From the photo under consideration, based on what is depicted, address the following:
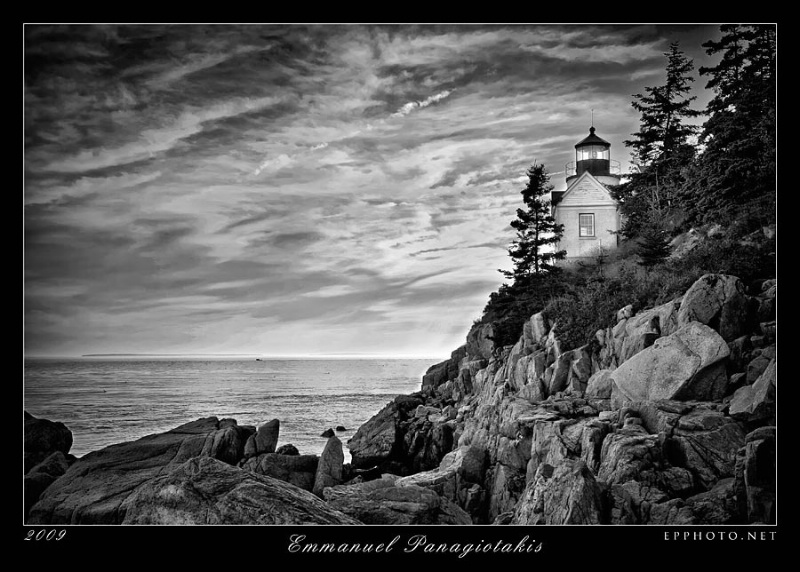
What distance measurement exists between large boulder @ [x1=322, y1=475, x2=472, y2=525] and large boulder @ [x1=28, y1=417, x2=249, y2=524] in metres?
3.95

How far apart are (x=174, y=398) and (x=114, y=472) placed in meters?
7.56

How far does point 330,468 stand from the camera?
10.8 metres

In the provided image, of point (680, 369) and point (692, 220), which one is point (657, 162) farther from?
point (680, 369)

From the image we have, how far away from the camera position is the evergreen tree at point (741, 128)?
8348 millimetres

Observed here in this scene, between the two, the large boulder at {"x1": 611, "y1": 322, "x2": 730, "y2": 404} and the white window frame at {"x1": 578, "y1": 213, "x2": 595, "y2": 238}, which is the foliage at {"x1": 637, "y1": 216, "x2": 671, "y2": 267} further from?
the white window frame at {"x1": 578, "y1": 213, "x2": 595, "y2": 238}

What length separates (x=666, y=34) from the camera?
749 cm

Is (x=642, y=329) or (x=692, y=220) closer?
(x=642, y=329)

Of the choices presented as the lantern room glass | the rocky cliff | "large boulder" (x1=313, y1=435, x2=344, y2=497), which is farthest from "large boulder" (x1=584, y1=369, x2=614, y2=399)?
the lantern room glass

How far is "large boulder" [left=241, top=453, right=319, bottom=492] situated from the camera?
1091 centimetres

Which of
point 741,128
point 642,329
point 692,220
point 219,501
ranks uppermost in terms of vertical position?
point 741,128

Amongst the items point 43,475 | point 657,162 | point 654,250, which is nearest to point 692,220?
point 654,250

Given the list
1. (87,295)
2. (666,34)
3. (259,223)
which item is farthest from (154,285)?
(666,34)

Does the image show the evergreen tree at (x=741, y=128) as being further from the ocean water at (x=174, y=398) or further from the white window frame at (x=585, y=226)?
the ocean water at (x=174, y=398)
